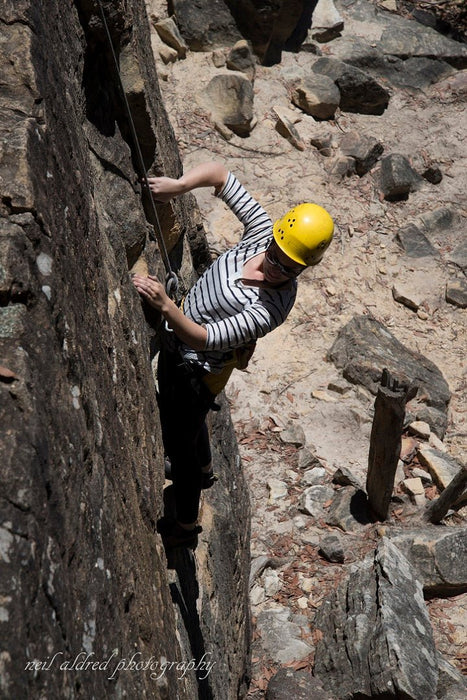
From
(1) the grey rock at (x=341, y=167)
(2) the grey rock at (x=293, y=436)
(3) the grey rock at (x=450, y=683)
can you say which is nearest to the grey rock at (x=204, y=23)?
(1) the grey rock at (x=341, y=167)

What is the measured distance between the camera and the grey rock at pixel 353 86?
12.2 meters

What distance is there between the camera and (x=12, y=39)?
2.44 metres

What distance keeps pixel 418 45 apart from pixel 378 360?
800cm

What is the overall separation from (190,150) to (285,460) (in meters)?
5.09

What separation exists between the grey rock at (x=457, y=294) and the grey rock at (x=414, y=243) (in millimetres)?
748

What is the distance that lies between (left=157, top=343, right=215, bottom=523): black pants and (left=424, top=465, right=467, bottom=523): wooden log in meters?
3.37

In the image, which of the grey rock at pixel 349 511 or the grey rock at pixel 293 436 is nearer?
the grey rock at pixel 349 511

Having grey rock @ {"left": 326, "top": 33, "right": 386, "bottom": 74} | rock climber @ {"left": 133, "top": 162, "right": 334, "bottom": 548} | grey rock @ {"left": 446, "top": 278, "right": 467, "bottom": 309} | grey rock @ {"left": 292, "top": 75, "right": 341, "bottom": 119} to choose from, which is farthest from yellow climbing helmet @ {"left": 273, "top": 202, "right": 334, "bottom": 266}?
grey rock @ {"left": 326, "top": 33, "right": 386, "bottom": 74}

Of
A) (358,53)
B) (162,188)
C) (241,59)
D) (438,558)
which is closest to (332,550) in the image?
(438,558)

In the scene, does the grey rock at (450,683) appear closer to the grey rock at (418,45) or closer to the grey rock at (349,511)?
the grey rock at (349,511)

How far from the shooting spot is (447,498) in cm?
657

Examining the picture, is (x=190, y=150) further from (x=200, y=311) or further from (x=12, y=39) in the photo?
(x=12, y=39)

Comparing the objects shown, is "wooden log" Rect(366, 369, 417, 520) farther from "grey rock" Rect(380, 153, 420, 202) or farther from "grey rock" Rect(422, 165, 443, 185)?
"grey rock" Rect(422, 165, 443, 185)

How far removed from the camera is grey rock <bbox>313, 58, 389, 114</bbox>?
1217 centimetres
